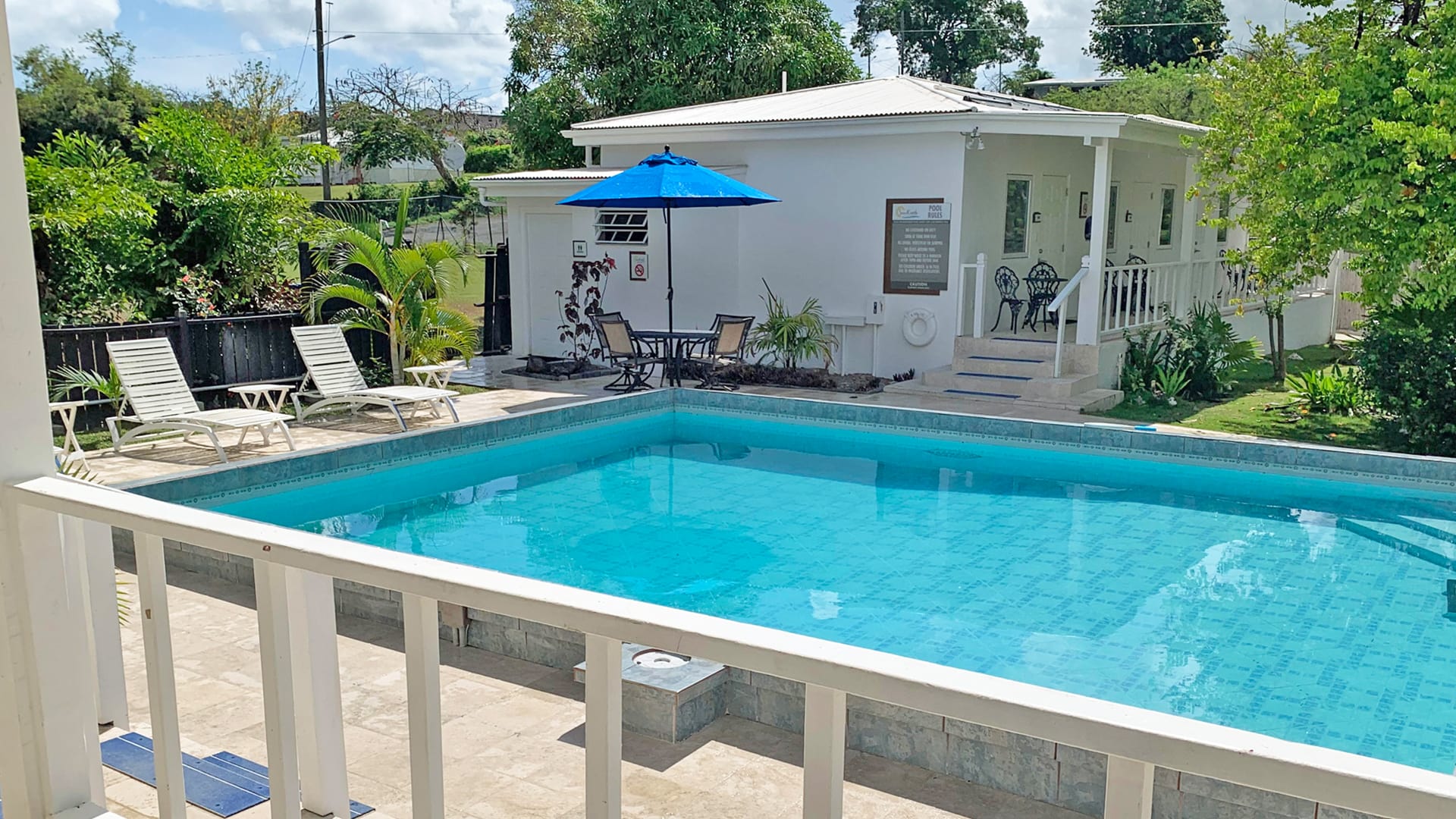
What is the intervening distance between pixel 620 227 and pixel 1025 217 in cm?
576

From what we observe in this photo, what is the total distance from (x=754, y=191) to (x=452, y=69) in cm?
2900

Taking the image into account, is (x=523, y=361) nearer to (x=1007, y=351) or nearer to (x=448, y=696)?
(x=1007, y=351)

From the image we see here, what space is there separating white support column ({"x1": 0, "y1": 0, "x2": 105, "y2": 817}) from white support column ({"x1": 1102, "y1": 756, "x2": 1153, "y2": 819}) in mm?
2333

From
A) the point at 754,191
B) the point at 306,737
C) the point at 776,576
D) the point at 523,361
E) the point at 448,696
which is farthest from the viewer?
the point at 523,361

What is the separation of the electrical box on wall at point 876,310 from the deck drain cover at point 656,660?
9942 mm

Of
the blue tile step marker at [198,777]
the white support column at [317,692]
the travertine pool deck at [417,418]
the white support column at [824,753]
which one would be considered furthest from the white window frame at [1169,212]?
the white support column at [824,753]

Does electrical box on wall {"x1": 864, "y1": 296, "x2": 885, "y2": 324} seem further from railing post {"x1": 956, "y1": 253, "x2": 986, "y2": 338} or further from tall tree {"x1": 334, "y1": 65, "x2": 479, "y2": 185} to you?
tall tree {"x1": 334, "y1": 65, "x2": 479, "y2": 185}

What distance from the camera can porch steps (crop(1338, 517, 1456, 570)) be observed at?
7.73 meters

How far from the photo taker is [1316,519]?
880 centimetres

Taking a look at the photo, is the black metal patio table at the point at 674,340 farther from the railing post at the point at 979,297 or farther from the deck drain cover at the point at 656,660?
the deck drain cover at the point at 656,660

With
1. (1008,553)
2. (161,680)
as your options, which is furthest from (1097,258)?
(161,680)

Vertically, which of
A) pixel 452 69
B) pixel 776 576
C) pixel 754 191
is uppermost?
pixel 452 69

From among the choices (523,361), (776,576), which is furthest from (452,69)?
(776,576)

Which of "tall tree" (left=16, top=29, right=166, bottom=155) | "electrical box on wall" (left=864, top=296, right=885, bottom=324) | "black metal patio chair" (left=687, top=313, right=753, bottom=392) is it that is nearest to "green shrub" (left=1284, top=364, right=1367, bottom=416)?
"electrical box on wall" (left=864, top=296, right=885, bottom=324)
